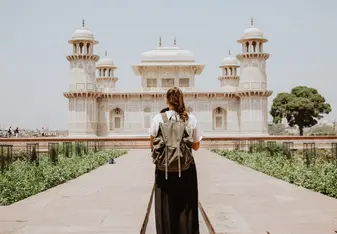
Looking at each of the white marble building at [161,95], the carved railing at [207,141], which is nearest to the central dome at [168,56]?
the white marble building at [161,95]

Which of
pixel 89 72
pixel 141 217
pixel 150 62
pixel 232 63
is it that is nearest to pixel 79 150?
pixel 141 217

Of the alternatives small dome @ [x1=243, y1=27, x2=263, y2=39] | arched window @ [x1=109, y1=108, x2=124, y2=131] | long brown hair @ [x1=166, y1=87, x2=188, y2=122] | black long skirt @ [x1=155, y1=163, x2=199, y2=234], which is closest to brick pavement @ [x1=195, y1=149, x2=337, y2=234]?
black long skirt @ [x1=155, y1=163, x2=199, y2=234]

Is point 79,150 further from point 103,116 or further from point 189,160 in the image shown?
point 103,116

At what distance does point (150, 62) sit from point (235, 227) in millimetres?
32384

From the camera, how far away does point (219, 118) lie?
35.7m

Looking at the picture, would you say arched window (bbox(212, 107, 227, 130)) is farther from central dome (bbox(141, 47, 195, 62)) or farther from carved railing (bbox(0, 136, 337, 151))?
carved railing (bbox(0, 136, 337, 151))

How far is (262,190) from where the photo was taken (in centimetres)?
702

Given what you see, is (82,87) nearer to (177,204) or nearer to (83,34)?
(83,34)

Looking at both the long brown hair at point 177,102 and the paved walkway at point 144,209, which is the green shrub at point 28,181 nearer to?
the paved walkway at point 144,209

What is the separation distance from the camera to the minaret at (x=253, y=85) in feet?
109

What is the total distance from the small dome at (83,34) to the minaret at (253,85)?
9.85m

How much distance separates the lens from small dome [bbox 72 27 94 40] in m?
33.8

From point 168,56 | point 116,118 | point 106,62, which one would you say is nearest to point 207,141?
point 116,118

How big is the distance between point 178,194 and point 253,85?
30.6 meters
